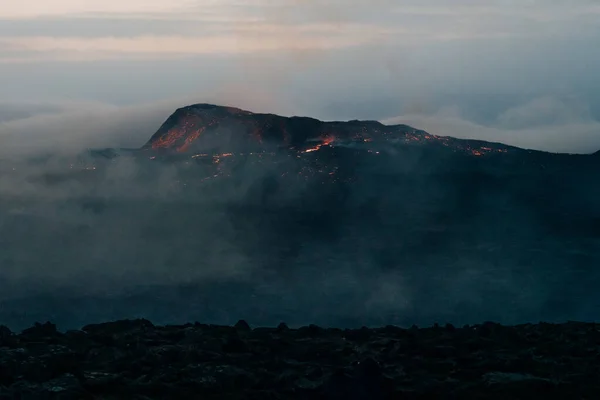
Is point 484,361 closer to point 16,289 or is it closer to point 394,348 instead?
point 394,348

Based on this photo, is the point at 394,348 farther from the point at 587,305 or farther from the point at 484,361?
the point at 587,305

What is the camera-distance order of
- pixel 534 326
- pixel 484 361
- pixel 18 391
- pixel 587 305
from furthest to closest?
pixel 587 305 → pixel 534 326 → pixel 484 361 → pixel 18 391

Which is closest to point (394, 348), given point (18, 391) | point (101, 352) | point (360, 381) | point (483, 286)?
point (360, 381)

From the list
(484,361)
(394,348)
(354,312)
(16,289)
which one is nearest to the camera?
(484,361)

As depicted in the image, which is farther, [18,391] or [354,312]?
[354,312]

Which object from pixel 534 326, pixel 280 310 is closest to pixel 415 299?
pixel 280 310

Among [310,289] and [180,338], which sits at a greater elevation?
[180,338]
